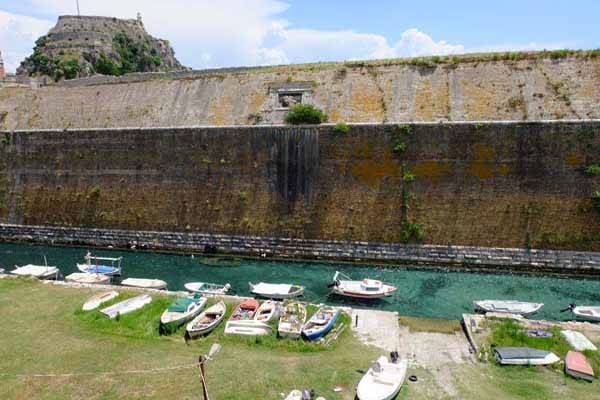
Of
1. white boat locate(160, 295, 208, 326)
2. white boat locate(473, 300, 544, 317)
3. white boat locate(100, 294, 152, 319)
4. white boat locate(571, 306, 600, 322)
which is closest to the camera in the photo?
white boat locate(160, 295, 208, 326)

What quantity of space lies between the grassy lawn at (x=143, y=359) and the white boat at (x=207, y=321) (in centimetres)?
27

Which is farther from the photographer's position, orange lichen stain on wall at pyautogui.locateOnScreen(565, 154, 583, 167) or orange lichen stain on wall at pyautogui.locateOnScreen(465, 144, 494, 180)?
orange lichen stain on wall at pyautogui.locateOnScreen(465, 144, 494, 180)

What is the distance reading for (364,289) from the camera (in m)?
16.0

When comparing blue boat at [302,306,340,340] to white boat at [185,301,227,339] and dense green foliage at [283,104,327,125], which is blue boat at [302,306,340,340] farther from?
dense green foliage at [283,104,327,125]

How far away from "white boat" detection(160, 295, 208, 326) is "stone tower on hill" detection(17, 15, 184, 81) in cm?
3784

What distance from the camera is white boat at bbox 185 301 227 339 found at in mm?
12000

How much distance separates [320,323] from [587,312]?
343 inches


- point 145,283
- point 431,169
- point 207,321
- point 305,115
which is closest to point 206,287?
point 145,283

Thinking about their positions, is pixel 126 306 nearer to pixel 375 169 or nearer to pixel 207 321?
pixel 207 321

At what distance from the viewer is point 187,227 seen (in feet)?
73.4

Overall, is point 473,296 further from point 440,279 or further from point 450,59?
point 450,59

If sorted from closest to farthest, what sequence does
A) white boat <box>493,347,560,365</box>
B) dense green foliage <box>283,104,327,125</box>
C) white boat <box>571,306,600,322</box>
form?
white boat <box>493,347,560,365</box>
white boat <box>571,306,600,322</box>
dense green foliage <box>283,104,327,125</box>

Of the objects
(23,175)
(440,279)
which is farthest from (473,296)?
(23,175)

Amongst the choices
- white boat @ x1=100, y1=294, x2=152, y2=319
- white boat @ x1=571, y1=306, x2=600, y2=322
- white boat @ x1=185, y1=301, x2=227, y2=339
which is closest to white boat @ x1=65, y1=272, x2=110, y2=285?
white boat @ x1=100, y1=294, x2=152, y2=319
